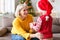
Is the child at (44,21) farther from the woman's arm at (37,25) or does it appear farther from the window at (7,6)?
the window at (7,6)

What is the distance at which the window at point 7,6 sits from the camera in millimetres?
4164

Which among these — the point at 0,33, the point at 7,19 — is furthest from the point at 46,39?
the point at 7,19

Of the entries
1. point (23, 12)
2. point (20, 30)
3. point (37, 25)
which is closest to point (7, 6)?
point (23, 12)

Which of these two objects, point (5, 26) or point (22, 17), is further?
point (5, 26)

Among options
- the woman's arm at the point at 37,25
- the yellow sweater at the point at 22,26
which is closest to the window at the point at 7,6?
the yellow sweater at the point at 22,26

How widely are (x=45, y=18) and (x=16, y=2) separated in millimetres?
2296

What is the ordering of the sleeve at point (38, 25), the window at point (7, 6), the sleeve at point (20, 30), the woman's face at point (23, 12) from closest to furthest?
1. the sleeve at point (38, 25)
2. the sleeve at point (20, 30)
3. the woman's face at point (23, 12)
4. the window at point (7, 6)

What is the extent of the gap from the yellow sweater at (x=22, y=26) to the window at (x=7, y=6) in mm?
1880

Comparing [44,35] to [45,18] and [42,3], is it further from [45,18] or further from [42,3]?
[42,3]

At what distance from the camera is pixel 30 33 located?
2.21 metres

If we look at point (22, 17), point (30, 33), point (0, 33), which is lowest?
point (0, 33)

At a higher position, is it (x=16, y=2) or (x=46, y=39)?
(x=16, y=2)

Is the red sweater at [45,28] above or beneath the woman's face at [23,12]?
beneath

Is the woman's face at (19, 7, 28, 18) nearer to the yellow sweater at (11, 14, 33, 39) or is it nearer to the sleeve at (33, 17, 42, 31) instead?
the yellow sweater at (11, 14, 33, 39)
